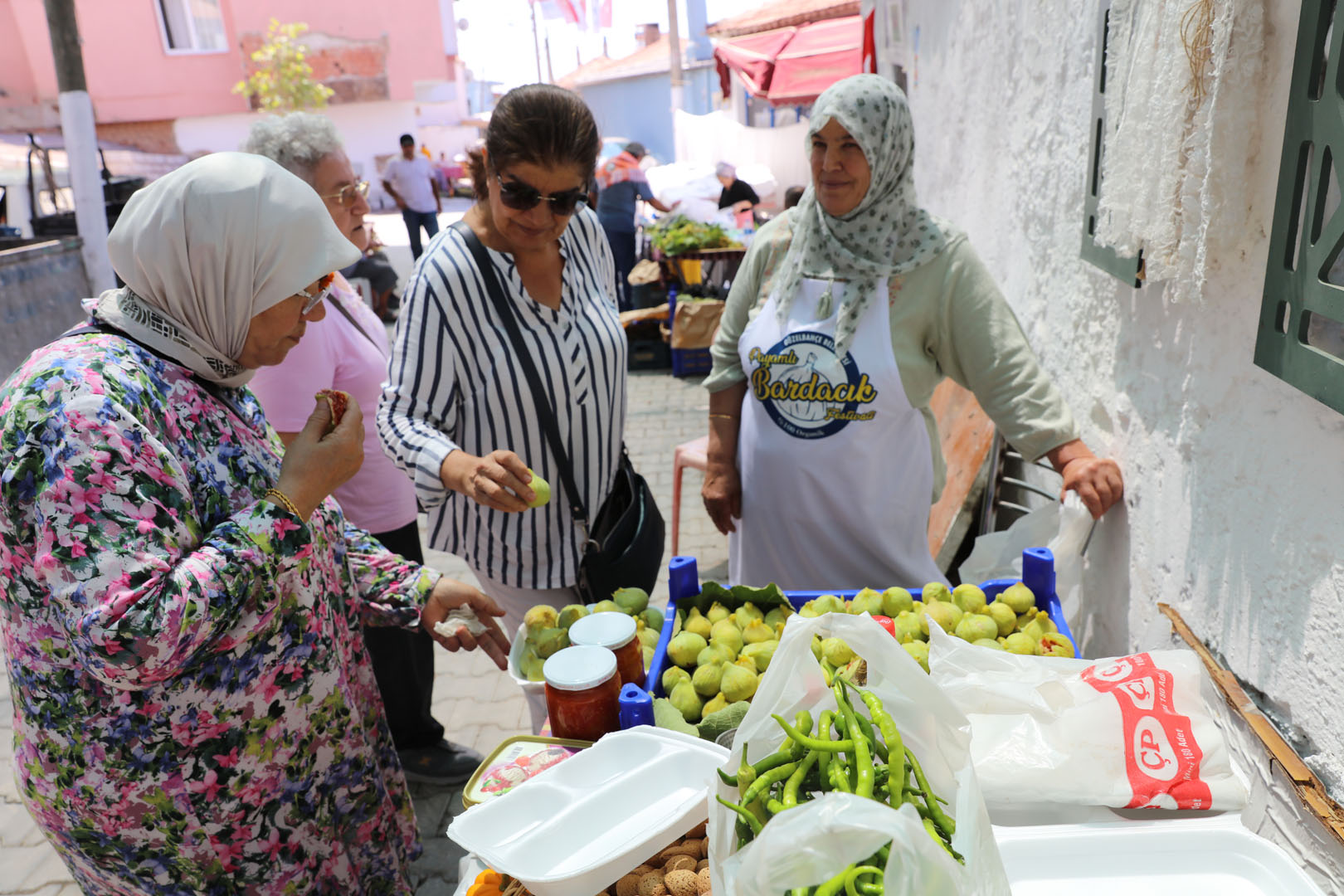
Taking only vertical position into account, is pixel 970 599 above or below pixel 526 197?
below

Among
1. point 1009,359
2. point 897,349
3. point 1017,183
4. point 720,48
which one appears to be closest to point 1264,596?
point 1009,359

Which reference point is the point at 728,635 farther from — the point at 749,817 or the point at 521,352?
the point at 521,352

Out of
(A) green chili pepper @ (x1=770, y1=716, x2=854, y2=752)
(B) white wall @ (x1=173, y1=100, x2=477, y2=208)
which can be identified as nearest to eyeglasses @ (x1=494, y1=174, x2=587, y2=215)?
(A) green chili pepper @ (x1=770, y1=716, x2=854, y2=752)

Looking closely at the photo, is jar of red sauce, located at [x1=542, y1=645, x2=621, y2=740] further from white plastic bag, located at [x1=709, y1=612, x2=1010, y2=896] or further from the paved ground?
the paved ground

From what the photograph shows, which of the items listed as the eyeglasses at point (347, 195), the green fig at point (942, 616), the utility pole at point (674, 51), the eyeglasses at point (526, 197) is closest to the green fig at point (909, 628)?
the green fig at point (942, 616)

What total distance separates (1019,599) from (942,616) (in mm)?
184

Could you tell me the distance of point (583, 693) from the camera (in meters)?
1.55

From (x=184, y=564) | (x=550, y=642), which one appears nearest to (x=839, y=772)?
(x=550, y=642)

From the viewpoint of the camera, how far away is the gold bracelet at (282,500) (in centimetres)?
151

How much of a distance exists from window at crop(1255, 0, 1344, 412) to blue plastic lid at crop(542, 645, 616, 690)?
3.91 feet

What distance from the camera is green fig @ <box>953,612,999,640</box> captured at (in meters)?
1.75

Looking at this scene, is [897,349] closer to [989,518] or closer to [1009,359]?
[1009,359]

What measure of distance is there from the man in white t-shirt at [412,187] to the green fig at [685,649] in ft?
37.2

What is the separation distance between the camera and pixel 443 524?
247cm
